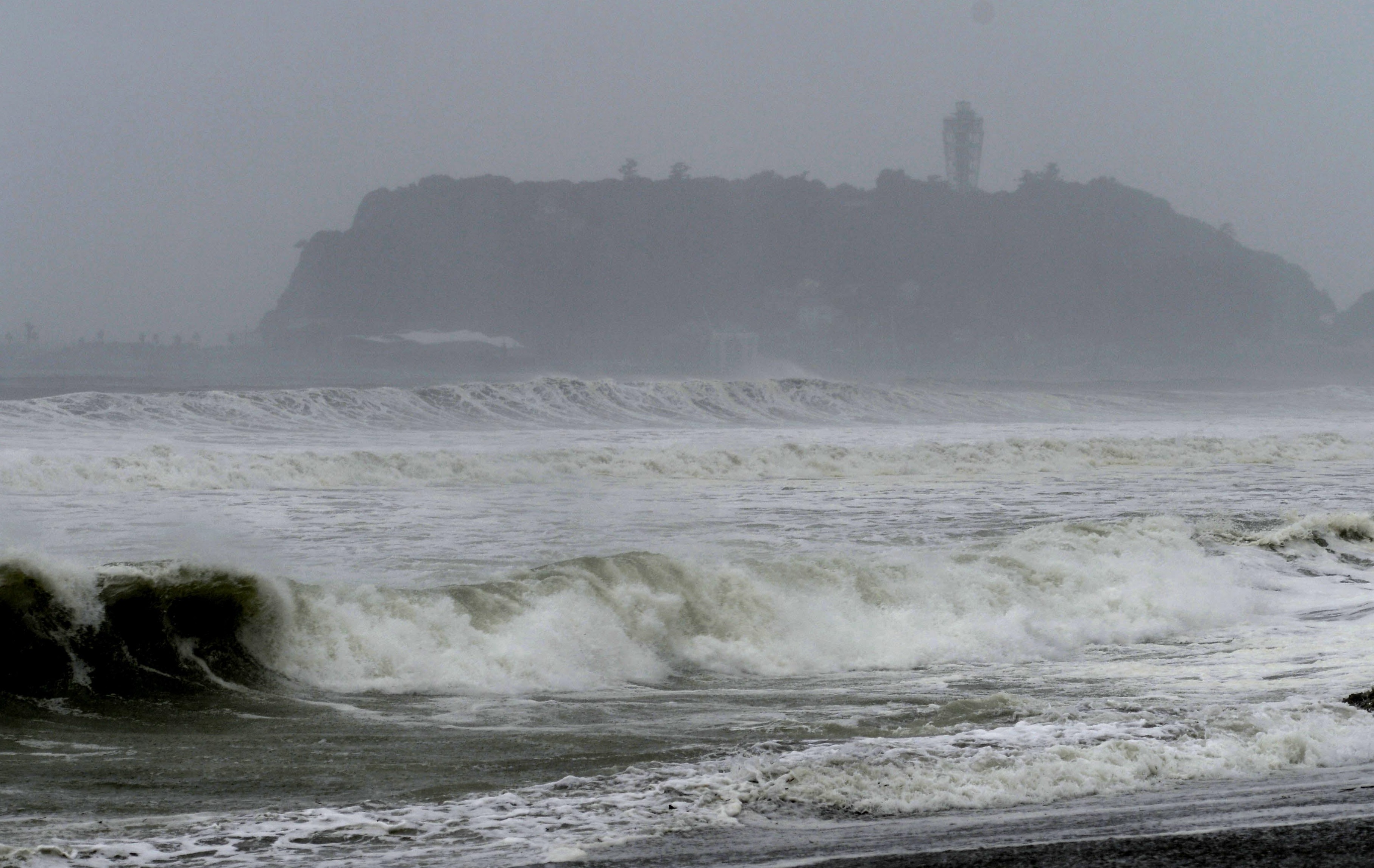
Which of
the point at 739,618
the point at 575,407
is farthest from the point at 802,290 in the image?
the point at 739,618

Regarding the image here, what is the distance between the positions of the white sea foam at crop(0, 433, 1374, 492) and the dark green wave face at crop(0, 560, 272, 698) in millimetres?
13424

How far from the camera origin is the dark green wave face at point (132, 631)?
781cm

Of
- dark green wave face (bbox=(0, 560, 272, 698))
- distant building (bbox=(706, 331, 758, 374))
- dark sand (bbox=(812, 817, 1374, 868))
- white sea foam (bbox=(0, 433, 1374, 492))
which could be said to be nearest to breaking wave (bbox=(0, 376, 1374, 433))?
white sea foam (bbox=(0, 433, 1374, 492))

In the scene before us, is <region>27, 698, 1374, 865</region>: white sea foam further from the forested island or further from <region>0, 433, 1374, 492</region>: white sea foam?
the forested island

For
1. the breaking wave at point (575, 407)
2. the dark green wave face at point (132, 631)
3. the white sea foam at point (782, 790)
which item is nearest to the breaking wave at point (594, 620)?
the dark green wave face at point (132, 631)

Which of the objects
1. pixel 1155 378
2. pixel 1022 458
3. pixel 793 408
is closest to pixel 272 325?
pixel 1155 378

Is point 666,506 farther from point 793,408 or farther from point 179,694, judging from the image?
point 793,408

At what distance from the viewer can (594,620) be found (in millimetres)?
9641

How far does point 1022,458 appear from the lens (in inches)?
1201

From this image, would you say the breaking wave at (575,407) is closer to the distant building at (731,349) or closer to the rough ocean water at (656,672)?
the rough ocean water at (656,672)

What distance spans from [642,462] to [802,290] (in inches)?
6214

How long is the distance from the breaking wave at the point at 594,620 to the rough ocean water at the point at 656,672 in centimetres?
3

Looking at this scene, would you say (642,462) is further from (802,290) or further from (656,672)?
(802,290)

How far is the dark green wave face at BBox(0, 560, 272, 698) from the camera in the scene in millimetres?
7812
